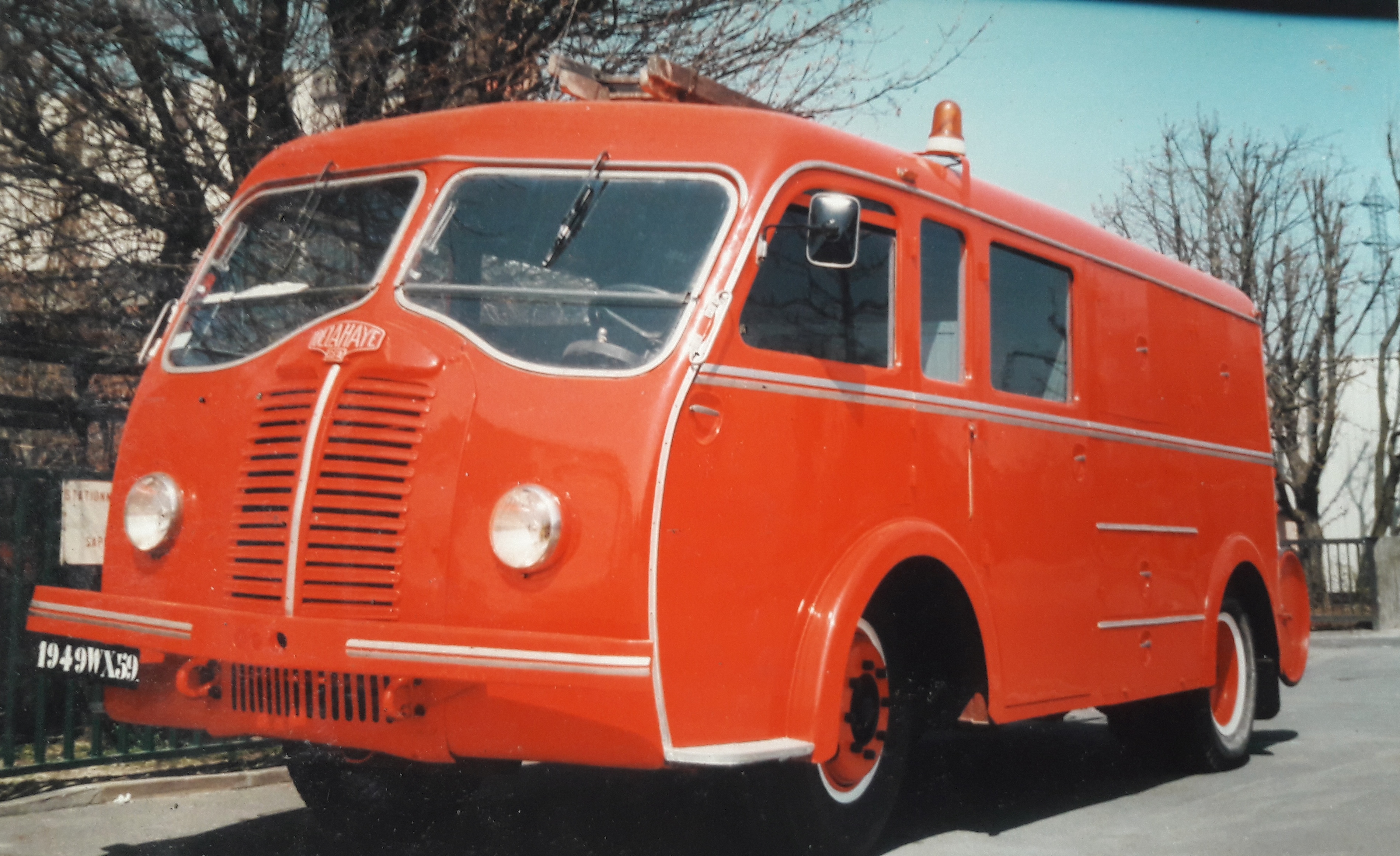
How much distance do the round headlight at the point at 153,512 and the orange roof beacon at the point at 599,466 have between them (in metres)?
0.01

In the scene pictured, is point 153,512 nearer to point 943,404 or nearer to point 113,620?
point 113,620

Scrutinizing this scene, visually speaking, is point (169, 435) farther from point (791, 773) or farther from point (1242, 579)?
point (1242, 579)

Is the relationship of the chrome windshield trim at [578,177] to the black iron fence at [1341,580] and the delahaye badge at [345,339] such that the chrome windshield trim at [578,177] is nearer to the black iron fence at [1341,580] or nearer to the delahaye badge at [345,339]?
the delahaye badge at [345,339]

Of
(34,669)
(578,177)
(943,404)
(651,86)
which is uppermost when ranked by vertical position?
(651,86)

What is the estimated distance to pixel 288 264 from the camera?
560 centimetres

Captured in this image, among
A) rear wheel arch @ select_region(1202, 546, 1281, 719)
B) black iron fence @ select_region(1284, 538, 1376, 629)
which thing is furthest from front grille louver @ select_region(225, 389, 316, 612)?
black iron fence @ select_region(1284, 538, 1376, 629)

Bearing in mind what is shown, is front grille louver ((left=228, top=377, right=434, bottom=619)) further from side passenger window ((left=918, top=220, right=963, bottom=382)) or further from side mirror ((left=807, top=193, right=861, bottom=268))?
side passenger window ((left=918, top=220, right=963, bottom=382))

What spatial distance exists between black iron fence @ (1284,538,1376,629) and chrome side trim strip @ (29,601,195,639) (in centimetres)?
1964

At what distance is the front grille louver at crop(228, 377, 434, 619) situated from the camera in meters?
4.65

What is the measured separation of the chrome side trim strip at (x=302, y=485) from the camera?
15.3 feet

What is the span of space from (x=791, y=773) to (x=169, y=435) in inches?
97.2

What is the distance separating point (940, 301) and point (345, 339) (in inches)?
95.7

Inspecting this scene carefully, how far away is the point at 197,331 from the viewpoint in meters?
5.70

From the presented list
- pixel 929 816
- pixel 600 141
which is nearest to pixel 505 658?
pixel 600 141
